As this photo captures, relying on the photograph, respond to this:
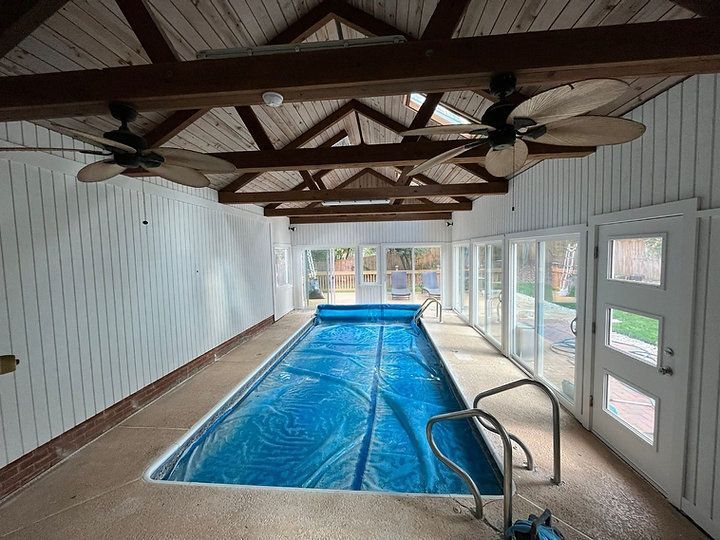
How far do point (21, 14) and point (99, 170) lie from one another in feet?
2.68

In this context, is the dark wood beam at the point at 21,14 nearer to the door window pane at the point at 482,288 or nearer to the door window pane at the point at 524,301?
the door window pane at the point at 524,301

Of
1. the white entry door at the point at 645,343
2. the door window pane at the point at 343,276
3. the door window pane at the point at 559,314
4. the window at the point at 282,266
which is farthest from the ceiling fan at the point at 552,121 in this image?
the door window pane at the point at 343,276

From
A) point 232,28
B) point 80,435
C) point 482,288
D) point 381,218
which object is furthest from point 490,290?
point 80,435

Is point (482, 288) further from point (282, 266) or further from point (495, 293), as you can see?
point (282, 266)

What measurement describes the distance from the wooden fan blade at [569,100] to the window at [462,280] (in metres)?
6.09

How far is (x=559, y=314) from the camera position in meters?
3.52

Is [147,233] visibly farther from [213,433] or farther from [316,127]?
[316,127]

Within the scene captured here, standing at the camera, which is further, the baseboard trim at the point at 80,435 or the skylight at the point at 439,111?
the skylight at the point at 439,111

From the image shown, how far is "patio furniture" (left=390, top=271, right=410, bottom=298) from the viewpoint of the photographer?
9.39 metres

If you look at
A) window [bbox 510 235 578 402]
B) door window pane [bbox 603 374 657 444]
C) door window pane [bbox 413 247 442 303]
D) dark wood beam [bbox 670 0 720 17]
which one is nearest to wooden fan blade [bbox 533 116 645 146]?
dark wood beam [bbox 670 0 720 17]

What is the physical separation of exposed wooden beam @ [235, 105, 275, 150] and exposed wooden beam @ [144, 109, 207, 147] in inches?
14.7

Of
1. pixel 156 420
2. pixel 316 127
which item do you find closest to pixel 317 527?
pixel 156 420

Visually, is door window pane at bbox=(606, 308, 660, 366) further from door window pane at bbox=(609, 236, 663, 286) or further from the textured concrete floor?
the textured concrete floor

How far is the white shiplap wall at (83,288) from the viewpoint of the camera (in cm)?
234
